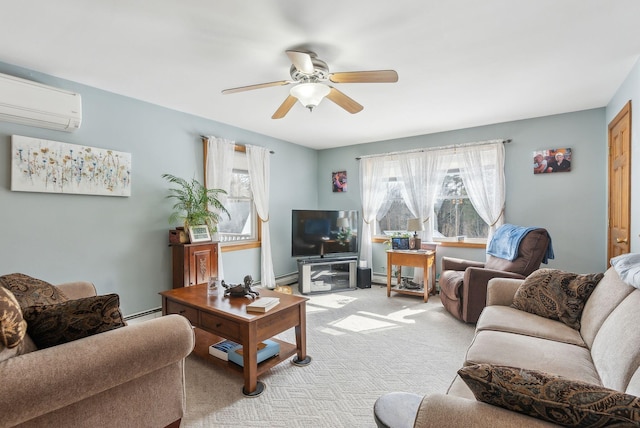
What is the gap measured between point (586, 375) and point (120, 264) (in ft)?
12.0

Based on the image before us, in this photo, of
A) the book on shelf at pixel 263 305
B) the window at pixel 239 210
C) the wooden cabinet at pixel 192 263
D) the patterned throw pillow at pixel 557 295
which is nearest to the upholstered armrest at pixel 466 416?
the book on shelf at pixel 263 305

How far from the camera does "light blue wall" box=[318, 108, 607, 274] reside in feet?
11.6

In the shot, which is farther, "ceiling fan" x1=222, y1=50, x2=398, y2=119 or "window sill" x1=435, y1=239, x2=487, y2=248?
"window sill" x1=435, y1=239, x2=487, y2=248

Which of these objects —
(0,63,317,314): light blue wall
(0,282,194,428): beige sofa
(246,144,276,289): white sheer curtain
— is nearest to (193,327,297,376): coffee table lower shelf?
(0,282,194,428): beige sofa

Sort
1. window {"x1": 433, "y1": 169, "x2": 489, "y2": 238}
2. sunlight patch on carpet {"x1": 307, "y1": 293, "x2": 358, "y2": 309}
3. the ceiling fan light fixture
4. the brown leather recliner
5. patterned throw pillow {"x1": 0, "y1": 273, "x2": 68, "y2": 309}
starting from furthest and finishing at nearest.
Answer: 1. window {"x1": 433, "y1": 169, "x2": 489, "y2": 238}
2. sunlight patch on carpet {"x1": 307, "y1": 293, "x2": 358, "y2": 309}
3. the brown leather recliner
4. the ceiling fan light fixture
5. patterned throw pillow {"x1": 0, "y1": 273, "x2": 68, "y2": 309}

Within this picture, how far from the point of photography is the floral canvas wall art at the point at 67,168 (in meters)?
2.51

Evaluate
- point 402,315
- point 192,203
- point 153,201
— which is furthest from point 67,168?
point 402,315

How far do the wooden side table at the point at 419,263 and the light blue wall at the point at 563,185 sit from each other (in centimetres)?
51

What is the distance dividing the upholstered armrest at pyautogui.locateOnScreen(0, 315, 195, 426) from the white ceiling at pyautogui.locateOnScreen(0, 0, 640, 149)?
179 centimetres

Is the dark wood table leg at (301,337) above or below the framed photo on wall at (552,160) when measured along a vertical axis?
below

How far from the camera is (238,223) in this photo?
4.44 meters

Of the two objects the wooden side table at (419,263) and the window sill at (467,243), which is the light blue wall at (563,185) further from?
the wooden side table at (419,263)

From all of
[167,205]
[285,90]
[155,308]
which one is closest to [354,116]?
[285,90]

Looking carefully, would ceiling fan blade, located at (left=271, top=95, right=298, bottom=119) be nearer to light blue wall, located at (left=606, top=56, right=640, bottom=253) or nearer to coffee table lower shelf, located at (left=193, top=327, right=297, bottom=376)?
coffee table lower shelf, located at (left=193, top=327, right=297, bottom=376)
